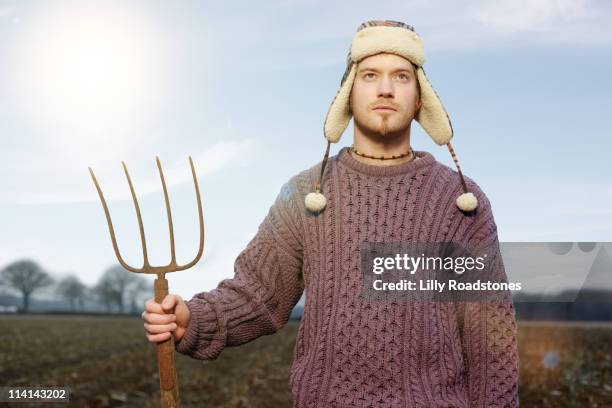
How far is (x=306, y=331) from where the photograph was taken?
123 inches

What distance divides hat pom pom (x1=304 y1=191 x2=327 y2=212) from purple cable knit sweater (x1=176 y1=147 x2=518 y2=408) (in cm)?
6

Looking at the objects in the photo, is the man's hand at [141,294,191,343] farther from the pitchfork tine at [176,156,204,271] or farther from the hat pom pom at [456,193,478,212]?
the hat pom pom at [456,193,478,212]

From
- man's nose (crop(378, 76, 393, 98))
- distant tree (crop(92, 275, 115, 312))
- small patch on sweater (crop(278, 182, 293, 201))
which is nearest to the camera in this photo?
man's nose (crop(378, 76, 393, 98))

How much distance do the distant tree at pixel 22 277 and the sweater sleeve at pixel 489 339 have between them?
6354 cm

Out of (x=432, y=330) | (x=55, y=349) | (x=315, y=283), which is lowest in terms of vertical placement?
(x=432, y=330)

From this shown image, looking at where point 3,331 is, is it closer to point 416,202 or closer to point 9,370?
point 9,370

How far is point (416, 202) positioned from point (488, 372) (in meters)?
0.74

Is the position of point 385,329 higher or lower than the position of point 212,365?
lower

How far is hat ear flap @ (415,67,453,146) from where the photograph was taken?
326 centimetres

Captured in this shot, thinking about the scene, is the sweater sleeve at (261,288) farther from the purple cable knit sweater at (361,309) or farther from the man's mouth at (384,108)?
the man's mouth at (384,108)

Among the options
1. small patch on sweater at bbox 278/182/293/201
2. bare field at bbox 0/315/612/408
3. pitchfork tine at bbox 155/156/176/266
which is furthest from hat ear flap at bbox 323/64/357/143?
bare field at bbox 0/315/612/408

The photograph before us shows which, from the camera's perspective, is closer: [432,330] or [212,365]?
[432,330]

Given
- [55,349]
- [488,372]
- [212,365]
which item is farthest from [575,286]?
[55,349]

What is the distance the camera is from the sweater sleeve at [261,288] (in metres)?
3.16
